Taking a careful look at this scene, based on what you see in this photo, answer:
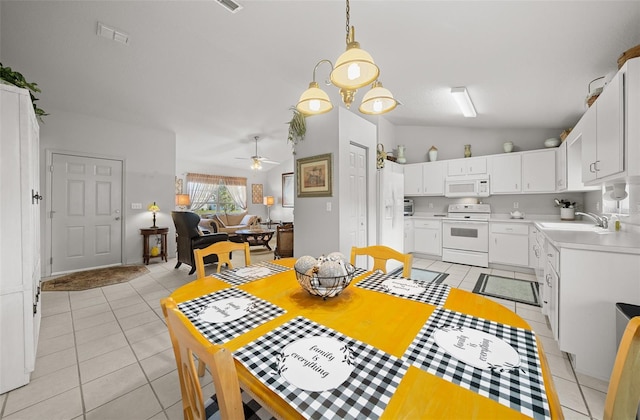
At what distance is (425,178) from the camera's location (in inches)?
210

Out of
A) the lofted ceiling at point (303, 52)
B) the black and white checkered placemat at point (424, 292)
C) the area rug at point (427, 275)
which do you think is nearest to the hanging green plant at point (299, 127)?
the lofted ceiling at point (303, 52)

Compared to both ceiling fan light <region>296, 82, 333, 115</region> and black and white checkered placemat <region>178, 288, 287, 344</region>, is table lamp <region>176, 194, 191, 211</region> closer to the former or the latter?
ceiling fan light <region>296, 82, 333, 115</region>

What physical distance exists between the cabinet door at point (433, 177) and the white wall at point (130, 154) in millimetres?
5364

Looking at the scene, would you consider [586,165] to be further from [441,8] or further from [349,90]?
[349,90]

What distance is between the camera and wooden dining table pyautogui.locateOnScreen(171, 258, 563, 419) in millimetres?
578

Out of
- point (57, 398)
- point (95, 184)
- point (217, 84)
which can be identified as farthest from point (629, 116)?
point (95, 184)

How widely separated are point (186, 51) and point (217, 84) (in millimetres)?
765

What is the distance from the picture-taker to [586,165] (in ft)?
7.89

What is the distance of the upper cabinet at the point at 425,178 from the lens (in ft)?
16.9

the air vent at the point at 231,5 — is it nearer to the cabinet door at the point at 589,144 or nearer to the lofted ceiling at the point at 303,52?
the lofted ceiling at the point at 303,52

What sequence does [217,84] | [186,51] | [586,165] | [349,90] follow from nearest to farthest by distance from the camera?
1. [349,90]
2. [586,165]
3. [186,51]
4. [217,84]

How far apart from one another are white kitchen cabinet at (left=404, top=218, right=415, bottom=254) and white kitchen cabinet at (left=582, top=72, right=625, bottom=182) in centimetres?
295

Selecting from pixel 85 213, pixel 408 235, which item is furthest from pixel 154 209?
pixel 408 235

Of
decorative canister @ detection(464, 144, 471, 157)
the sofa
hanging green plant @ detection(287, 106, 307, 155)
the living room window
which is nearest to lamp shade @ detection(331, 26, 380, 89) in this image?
hanging green plant @ detection(287, 106, 307, 155)
